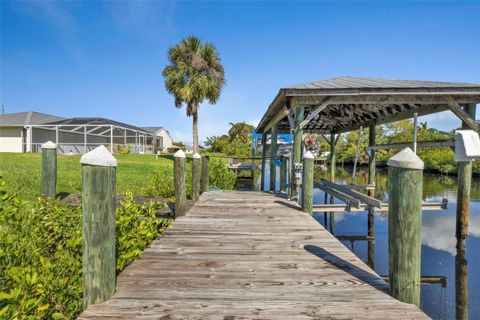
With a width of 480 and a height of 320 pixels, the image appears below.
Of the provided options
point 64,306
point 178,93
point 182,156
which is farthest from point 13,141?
point 64,306

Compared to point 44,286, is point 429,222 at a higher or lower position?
lower

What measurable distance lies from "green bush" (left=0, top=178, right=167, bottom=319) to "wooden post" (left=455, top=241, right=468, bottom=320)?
4.54 m

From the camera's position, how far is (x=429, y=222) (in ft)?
30.9

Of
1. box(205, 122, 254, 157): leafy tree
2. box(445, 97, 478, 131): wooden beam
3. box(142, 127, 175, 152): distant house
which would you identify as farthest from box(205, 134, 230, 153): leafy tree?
box(445, 97, 478, 131): wooden beam

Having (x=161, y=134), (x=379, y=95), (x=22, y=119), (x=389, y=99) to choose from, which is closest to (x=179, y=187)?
(x=379, y=95)

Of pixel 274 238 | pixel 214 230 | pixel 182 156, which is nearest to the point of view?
pixel 274 238

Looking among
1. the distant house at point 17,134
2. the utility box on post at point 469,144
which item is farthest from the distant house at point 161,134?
the utility box on post at point 469,144

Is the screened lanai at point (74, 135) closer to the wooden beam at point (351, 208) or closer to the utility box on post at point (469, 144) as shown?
the wooden beam at point (351, 208)

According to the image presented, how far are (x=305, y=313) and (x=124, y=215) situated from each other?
2316mm

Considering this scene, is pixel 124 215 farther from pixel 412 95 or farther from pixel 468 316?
pixel 412 95

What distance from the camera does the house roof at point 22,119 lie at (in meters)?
24.2

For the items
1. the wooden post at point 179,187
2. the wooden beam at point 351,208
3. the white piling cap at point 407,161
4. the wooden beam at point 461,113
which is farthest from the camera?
the wooden beam at point 461,113

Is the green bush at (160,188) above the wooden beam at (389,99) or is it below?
below

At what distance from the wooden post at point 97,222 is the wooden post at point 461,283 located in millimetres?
4696
